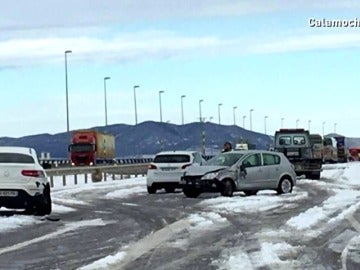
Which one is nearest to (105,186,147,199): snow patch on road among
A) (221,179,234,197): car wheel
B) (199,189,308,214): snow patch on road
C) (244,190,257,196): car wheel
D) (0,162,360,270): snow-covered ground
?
(0,162,360,270): snow-covered ground

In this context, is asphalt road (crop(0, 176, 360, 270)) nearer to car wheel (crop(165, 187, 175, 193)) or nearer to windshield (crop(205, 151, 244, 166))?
windshield (crop(205, 151, 244, 166))

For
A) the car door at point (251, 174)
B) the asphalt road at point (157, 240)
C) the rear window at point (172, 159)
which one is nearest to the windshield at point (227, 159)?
the car door at point (251, 174)

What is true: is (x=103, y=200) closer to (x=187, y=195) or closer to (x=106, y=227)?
(x=187, y=195)

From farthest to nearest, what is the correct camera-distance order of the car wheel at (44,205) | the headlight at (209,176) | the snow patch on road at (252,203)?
the headlight at (209,176)
the snow patch on road at (252,203)
the car wheel at (44,205)

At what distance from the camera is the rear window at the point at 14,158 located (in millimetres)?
22300

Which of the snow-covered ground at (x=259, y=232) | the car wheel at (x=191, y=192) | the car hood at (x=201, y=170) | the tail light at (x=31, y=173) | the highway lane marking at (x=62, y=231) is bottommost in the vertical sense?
the snow-covered ground at (x=259, y=232)

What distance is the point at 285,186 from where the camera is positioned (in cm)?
3148

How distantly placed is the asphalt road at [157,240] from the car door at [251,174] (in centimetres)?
578

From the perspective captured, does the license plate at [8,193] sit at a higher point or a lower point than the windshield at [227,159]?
lower

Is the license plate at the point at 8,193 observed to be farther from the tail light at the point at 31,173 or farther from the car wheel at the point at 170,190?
Answer: the car wheel at the point at 170,190

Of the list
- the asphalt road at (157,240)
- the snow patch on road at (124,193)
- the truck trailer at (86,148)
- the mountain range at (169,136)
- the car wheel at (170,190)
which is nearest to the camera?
the asphalt road at (157,240)

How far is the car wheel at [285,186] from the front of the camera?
3134cm

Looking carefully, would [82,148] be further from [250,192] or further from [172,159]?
[250,192]

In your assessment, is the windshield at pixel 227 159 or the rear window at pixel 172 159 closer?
the windshield at pixel 227 159
